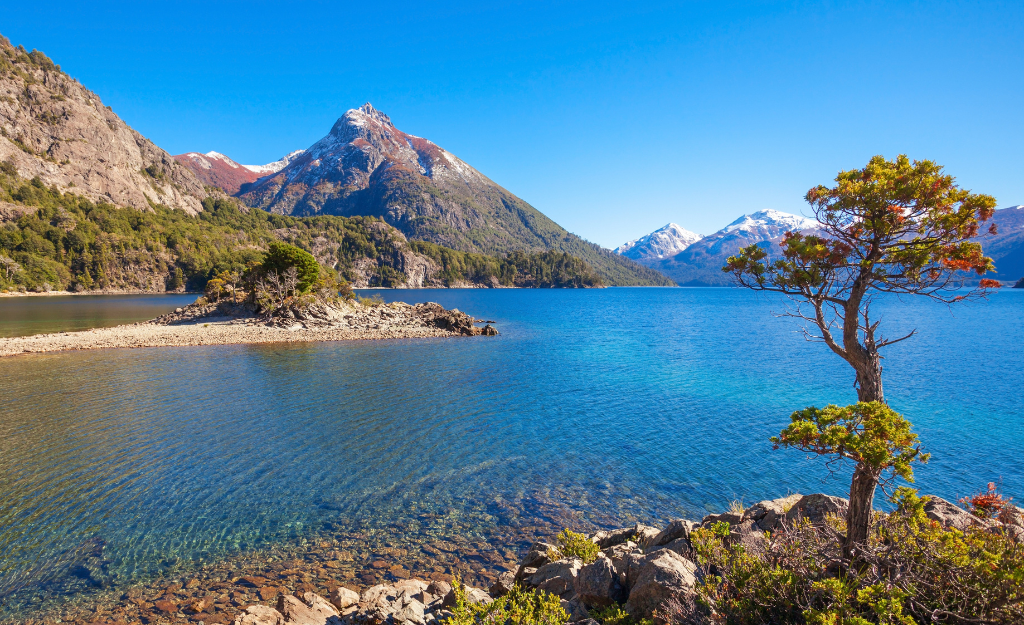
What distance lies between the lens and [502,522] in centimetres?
1352

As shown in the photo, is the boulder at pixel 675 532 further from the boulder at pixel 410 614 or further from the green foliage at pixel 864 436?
the boulder at pixel 410 614

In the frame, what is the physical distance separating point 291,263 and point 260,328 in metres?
13.8

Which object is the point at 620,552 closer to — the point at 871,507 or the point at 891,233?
the point at 871,507

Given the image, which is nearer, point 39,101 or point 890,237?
point 890,237

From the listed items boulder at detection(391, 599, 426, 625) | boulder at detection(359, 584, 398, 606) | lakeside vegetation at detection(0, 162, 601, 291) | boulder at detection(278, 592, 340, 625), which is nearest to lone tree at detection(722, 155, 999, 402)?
boulder at detection(391, 599, 426, 625)

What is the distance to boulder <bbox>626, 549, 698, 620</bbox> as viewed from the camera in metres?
6.57

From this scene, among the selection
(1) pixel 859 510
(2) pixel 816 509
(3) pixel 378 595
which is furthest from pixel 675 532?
(3) pixel 378 595

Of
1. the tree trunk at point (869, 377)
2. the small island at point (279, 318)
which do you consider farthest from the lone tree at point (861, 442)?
the small island at point (279, 318)

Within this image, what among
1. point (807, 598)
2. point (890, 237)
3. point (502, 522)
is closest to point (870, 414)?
point (807, 598)

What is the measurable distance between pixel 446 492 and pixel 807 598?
11633 millimetres

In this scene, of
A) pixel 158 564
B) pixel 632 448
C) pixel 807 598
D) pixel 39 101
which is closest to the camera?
pixel 807 598

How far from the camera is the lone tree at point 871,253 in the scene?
6691mm

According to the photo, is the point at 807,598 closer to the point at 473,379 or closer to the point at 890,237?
the point at 890,237

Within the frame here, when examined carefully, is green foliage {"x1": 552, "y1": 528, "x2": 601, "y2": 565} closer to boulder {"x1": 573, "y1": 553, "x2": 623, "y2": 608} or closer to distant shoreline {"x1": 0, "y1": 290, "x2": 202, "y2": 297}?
boulder {"x1": 573, "y1": 553, "x2": 623, "y2": 608}
